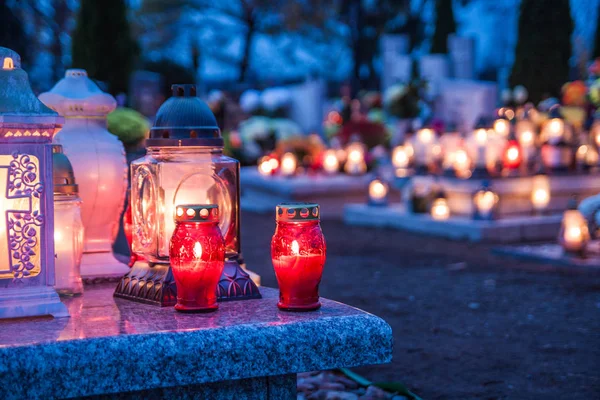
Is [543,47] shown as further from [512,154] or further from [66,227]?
[66,227]

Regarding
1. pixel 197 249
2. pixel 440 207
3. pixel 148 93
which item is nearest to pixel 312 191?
pixel 440 207

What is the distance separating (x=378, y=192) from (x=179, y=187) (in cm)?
770

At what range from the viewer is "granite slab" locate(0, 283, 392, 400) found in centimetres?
222

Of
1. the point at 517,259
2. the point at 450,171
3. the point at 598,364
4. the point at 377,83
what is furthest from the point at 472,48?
the point at 377,83

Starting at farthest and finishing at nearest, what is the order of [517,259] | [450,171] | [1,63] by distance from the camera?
[450,171] < [517,259] < [1,63]

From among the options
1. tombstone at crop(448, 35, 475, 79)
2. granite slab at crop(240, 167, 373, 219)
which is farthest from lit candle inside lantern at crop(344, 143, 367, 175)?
tombstone at crop(448, 35, 475, 79)

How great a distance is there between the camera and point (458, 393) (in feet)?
12.2

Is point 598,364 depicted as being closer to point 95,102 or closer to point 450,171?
point 95,102

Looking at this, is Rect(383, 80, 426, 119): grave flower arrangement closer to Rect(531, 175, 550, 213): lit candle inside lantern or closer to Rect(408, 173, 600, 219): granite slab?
Rect(408, 173, 600, 219): granite slab

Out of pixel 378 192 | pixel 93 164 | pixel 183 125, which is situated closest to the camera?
pixel 183 125

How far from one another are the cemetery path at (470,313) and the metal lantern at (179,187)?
1.33m

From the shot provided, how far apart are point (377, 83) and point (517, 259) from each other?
25.6 m

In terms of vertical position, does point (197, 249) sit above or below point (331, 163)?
below

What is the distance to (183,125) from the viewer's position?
283cm
